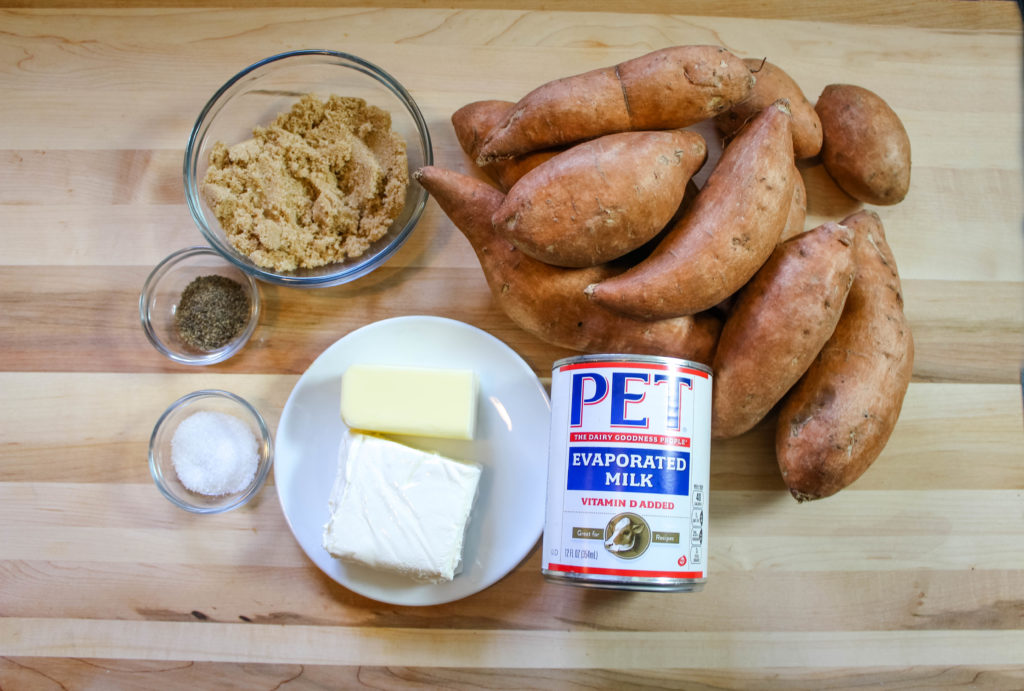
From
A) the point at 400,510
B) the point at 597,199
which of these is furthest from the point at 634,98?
the point at 400,510

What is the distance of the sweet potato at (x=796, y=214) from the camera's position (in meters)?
1.01

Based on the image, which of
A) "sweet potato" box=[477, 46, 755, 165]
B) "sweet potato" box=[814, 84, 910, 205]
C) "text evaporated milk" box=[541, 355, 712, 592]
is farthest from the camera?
"sweet potato" box=[814, 84, 910, 205]

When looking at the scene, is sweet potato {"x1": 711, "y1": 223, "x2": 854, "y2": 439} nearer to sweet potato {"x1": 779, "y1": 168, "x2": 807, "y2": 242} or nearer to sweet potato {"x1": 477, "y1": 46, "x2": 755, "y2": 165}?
sweet potato {"x1": 779, "y1": 168, "x2": 807, "y2": 242}

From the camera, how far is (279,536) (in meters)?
1.10

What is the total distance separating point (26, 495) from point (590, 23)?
1213mm

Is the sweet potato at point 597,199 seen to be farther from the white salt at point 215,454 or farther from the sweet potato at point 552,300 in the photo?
the white salt at point 215,454

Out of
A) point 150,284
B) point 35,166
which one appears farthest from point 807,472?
point 35,166

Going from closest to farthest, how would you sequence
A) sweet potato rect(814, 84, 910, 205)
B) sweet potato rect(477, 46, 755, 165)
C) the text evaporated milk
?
the text evaporated milk < sweet potato rect(477, 46, 755, 165) < sweet potato rect(814, 84, 910, 205)

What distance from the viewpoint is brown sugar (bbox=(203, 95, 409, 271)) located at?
3.44 feet

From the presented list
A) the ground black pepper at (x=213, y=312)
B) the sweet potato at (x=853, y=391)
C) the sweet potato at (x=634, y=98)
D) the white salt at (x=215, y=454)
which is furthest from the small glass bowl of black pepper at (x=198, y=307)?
the sweet potato at (x=853, y=391)

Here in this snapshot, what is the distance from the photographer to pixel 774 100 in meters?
1.01

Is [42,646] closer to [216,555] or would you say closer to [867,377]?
[216,555]

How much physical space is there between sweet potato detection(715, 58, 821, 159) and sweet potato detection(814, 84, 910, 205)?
3 cm

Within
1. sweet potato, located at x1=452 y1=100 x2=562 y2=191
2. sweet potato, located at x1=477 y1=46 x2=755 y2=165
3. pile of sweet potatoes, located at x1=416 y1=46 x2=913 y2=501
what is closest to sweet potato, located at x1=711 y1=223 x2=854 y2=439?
pile of sweet potatoes, located at x1=416 y1=46 x2=913 y2=501
